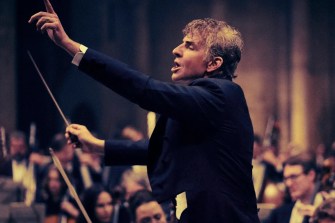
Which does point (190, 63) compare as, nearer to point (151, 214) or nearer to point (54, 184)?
point (151, 214)

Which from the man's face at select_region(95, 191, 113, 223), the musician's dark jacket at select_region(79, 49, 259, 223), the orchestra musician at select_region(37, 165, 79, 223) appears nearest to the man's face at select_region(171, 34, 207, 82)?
the musician's dark jacket at select_region(79, 49, 259, 223)

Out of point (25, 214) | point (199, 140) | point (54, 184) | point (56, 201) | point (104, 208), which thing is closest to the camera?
point (199, 140)

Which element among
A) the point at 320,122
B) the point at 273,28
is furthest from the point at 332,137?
the point at 273,28

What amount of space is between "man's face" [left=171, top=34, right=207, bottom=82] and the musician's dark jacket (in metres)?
0.10

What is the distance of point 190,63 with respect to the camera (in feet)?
13.3

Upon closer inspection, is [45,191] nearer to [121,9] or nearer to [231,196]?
[231,196]

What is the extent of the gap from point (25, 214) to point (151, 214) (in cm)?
100

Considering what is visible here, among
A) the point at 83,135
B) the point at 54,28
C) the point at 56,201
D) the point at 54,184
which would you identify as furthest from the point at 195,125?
the point at 54,184

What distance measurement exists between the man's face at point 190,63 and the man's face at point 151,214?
134 inches

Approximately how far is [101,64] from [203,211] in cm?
75

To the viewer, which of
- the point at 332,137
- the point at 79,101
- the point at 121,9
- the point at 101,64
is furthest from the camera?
the point at 332,137

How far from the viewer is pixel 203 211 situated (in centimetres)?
385

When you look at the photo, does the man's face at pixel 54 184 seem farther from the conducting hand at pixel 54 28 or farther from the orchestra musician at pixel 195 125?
the conducting hand at pixel 54 28

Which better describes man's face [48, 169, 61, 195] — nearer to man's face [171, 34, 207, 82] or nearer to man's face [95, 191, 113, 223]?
man's face [95, 191, 113, 223]
